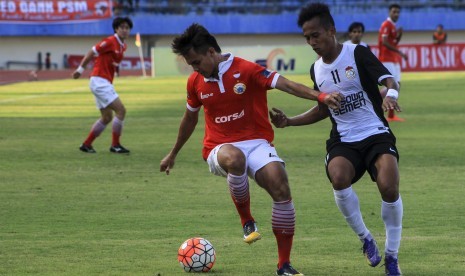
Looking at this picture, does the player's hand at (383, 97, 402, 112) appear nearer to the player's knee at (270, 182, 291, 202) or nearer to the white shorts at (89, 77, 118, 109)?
the player's knee at (270, 182, 291, 202)

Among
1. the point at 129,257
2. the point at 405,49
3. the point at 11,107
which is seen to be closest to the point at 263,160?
the point at 129,257

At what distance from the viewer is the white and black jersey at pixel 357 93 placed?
330 inches

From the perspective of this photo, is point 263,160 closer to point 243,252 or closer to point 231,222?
point 243,252

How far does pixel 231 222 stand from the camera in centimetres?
1105

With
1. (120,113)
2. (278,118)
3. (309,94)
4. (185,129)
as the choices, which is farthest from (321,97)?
(120,113)

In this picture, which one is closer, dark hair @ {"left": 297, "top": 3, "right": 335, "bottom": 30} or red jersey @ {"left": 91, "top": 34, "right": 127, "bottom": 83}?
dark hair @ {"left": 297, "top": 3, "right": 335, "bottom": 30}

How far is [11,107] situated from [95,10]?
143ft

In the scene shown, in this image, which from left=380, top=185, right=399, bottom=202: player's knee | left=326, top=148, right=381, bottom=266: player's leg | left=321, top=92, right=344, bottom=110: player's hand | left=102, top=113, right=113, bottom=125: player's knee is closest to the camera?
left=321, top=92, right=344, bottom=110: player's hand

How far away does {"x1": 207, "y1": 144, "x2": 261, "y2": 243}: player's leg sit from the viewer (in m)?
8.45

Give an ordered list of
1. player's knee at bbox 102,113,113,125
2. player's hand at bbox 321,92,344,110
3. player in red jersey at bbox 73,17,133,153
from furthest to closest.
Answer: player's knee at bbox 102,113,113,125, player in red jersey at bbox 73,17,133,153, player's hand at bbox 321,92,344,110

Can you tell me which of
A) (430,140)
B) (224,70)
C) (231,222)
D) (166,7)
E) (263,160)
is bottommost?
(166,7)

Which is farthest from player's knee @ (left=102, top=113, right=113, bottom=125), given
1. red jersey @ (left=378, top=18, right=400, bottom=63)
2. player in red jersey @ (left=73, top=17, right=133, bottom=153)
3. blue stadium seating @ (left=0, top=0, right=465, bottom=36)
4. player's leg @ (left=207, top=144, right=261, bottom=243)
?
blue stadium seating @ (left=0, top=0, right=465, bottom=36)

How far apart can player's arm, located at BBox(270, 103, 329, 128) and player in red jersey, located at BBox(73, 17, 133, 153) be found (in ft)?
33.5

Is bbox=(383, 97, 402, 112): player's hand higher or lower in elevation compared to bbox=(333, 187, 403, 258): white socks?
higher
